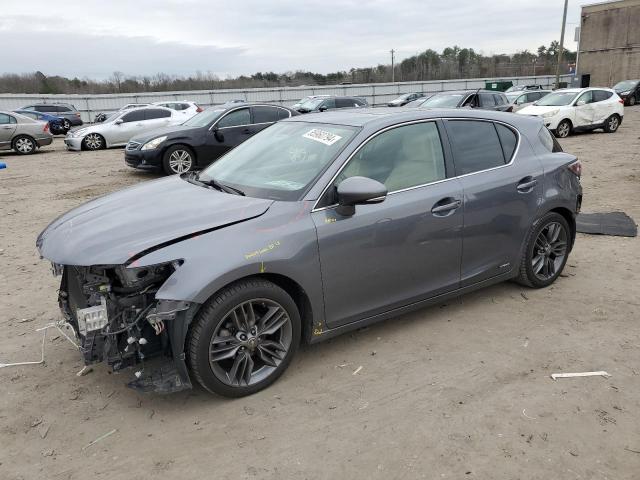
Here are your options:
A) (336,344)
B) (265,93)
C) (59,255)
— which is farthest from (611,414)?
(265,93)

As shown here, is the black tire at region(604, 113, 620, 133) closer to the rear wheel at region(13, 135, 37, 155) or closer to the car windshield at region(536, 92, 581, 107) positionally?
the car windshield at region(536, 92, 581, 107)

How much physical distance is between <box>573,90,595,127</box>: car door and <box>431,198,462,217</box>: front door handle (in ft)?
51.6

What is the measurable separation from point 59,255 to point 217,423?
138 cm

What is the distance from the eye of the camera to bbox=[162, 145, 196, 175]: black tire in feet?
36.9

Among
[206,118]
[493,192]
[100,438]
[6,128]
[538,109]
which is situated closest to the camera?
[100,438]

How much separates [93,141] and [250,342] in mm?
17025

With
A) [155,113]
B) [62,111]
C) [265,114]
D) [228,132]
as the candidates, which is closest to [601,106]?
[265,114]

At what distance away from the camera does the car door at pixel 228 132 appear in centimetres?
1147

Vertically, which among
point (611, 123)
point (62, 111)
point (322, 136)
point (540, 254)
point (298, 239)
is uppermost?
point (322, 136)

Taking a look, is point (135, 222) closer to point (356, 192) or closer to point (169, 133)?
point (356, 192)

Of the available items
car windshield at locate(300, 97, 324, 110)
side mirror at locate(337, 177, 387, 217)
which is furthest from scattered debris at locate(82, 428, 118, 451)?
car windshield at locate(300, 97, 324, 110)

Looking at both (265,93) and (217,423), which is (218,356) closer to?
(217,423)

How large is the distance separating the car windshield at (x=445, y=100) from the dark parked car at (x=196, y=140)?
243 inches

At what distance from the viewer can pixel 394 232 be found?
3.67 metres
